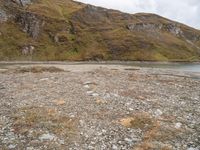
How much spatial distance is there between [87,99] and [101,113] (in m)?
3.89

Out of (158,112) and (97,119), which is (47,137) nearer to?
(97,119)

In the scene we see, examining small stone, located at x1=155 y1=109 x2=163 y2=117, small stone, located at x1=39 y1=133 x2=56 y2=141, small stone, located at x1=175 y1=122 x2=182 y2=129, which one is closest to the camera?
small stone, located at x1=39 y1=133 x2=56 y2=141

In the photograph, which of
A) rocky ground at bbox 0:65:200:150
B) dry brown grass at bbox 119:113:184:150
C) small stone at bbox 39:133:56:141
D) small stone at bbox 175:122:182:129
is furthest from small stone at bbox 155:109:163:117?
small stone at bbox 39:133:56:141

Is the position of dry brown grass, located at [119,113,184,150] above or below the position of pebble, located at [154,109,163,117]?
below

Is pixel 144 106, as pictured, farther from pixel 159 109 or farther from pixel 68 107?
pixel 68 107

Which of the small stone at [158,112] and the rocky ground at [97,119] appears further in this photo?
the small stone at [158,112]

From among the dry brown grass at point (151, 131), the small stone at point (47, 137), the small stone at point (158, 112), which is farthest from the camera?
the small stone at point (158, 112)

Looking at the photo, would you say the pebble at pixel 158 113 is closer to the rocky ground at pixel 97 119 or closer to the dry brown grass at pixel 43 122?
the rocky ground at pixel 97 119

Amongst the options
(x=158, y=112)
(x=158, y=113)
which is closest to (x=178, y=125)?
(x=158, y=113)

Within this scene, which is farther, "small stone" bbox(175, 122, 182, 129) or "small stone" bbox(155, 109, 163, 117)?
"small stone" bbox(155, 109, 163, 117)

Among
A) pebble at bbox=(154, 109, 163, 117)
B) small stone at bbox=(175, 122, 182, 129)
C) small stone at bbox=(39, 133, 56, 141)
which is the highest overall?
pebble at bbox=(154, 109, 163, 117)

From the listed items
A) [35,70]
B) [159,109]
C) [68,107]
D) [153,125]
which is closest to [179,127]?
[153,125]

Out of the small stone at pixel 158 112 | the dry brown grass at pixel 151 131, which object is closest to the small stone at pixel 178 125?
the dry brown grass at pixel 151 131

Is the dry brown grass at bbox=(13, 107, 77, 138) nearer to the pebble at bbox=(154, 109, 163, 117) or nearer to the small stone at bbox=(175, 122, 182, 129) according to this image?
the pebble at bbox=(154, 109, 163, 117)
